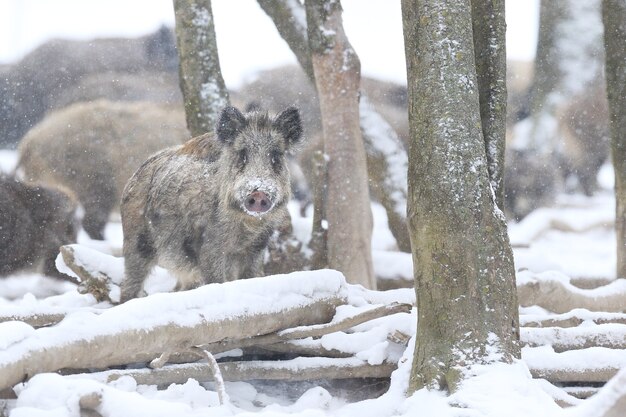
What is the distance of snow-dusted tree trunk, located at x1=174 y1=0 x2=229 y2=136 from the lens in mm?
8594

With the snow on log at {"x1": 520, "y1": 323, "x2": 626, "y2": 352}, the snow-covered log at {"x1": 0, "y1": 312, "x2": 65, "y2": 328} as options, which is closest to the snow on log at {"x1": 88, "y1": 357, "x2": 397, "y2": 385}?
the snow on log at {"x1": 520, "y1": 323, "x2": 626, "y2": 352}

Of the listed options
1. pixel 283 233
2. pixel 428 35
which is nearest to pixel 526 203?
pixel 283 233

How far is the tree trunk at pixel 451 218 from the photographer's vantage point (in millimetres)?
4316

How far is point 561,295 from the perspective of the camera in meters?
7.40

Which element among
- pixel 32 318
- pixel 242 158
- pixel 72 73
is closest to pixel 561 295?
pixel 242 158

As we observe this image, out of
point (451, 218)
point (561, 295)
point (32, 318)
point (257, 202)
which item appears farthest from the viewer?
point (561, 295)

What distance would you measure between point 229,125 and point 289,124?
18.3 inches

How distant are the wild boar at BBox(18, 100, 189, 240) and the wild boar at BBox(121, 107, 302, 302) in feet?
18.0

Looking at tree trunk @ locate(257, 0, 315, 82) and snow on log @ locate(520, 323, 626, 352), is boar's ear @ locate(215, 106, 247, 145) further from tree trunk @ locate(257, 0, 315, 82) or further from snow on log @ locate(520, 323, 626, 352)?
tree trunk @ locate(257, 0, 315, 82)

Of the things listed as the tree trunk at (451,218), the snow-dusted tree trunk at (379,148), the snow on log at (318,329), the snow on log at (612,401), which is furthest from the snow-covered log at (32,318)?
the snow-dusted tree trunk at (379,148)

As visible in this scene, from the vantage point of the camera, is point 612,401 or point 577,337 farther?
point 577,337

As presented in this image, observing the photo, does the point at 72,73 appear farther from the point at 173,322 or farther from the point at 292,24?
the point at 173,322

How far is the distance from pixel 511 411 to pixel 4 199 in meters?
9.54

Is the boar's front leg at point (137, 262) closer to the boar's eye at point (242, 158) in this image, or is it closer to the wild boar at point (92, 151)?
the boar's eye at point (242, 158)
